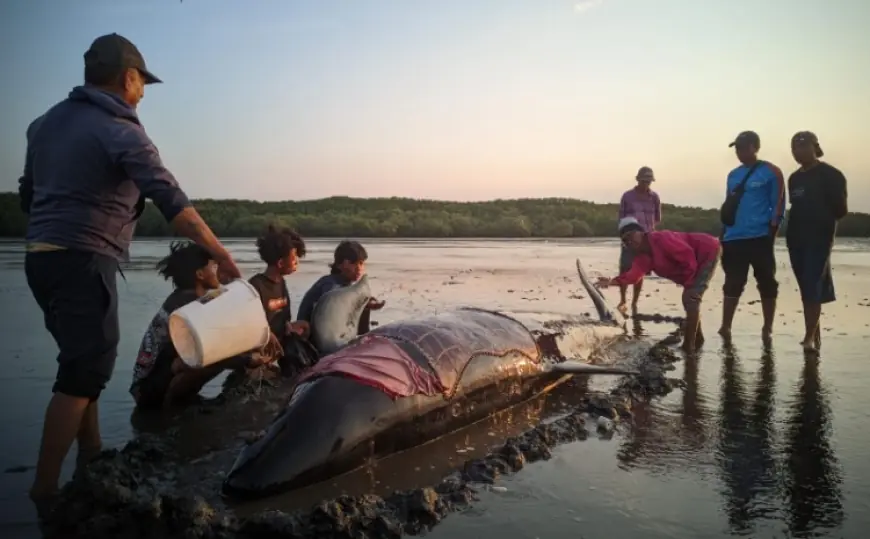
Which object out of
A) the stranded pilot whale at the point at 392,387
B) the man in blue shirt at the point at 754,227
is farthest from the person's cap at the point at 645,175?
the stranded pilot whale at the point at 392,387

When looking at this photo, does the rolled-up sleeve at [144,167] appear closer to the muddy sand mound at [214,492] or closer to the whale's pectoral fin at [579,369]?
the muddy sand mound at [214,492]

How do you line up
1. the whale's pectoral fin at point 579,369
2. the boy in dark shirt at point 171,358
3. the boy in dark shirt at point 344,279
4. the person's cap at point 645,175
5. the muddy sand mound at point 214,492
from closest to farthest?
the muddy sand mound at point 214,492, the boy in dark shirt at point 171,358, the whale's pectoral fin at point 579,369, the boy in dark shirt at point 344,279, the person's cap at point 645,175

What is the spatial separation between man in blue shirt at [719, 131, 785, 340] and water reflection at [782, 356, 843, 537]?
296 cm

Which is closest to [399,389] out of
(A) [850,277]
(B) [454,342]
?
(B) [454,342]

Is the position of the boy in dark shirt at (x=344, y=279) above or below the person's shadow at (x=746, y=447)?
above

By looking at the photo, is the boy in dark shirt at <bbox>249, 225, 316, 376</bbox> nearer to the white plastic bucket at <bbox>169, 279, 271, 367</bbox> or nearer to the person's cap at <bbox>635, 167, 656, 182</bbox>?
the white plastic bucket at <bbox>169, 279, 271, 367</bbox>

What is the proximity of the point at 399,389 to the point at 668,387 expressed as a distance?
114 inches

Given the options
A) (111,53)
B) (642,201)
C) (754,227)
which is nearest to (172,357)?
(111,53)

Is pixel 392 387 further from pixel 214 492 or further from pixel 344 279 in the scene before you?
pixel 344 279

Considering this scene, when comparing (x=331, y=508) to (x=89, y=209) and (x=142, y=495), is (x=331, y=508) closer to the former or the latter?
(x=142, y=495)

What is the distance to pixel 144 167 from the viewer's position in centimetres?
374

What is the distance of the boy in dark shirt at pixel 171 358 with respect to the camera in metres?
5.25

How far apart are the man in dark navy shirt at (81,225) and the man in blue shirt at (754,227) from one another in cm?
687

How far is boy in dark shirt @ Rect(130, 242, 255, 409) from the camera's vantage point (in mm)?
5254
